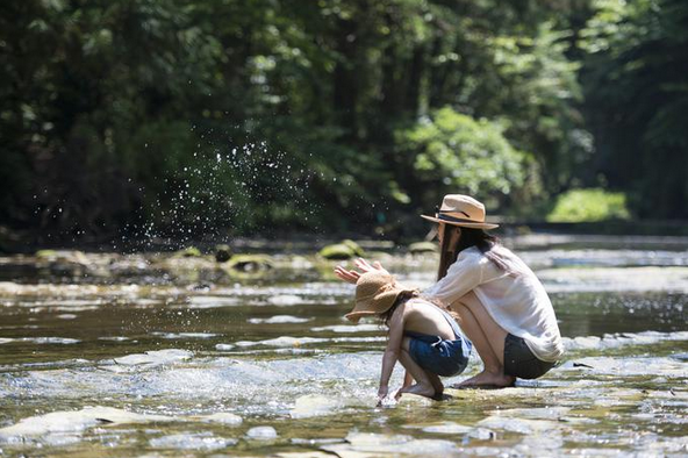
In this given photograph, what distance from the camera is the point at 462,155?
3553cm

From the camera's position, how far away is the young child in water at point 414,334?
735cm

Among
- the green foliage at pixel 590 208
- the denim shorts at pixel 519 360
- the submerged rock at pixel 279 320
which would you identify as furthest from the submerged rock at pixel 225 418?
the green foliage at pixel 590 208

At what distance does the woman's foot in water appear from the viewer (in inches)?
313

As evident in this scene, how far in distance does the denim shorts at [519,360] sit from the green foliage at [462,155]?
26905 mm

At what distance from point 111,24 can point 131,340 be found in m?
14.3

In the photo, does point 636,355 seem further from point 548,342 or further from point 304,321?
point 304,321

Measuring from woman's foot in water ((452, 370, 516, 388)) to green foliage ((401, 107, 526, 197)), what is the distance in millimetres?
26839

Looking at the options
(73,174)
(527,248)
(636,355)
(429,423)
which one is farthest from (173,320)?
(527,248)

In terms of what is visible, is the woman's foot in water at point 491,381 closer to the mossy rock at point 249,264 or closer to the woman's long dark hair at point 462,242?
the woman's long dark hair at point 462,242

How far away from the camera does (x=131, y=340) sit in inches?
414

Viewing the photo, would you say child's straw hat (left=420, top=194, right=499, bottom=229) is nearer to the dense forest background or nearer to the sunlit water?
the sunlit water

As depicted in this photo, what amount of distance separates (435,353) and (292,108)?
30516 mm

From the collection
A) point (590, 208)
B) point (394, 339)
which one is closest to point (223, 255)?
point (394, 339)

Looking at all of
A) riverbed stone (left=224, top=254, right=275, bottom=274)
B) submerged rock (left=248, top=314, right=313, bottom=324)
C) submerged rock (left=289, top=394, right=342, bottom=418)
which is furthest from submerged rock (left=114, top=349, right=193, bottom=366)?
riverbed stone (left=224, top=254, right=275, bottom=274)
